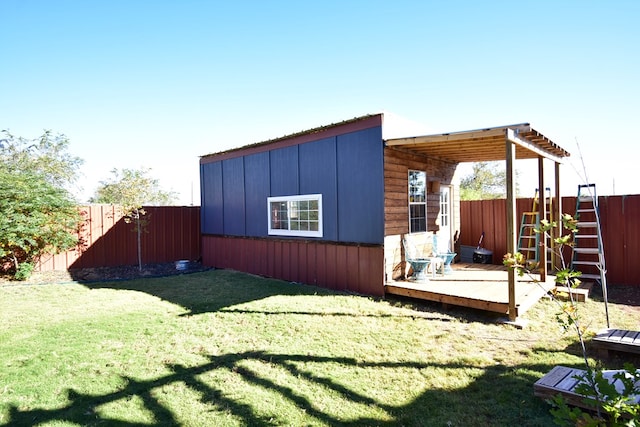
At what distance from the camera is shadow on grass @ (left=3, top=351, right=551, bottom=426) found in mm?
2602

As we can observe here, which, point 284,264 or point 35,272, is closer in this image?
point 284,264

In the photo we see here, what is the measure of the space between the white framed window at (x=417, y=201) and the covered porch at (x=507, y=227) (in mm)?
493

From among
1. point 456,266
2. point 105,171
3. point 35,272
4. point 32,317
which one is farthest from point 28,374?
point 105,171

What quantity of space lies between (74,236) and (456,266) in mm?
9777

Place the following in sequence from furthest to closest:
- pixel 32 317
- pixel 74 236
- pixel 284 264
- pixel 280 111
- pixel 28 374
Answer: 1. pixel 280 111
2. pixel 74 236
3. pixel 284 264
4. pixel 32 317
5. pixel 28 374

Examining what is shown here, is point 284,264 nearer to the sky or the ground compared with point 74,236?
nearer to the ground

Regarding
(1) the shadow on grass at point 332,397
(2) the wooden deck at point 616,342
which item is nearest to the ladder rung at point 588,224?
(2) the wooden deck at point 616,342

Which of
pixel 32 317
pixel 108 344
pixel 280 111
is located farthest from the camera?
pixel 280 111

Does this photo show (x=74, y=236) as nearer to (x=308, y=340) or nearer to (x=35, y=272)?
(x=35, y=272)

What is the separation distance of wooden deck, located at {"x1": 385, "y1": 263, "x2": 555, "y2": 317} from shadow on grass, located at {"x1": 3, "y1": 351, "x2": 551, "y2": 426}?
1.65m

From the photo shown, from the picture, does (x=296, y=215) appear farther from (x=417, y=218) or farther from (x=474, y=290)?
(x=474, y=290)

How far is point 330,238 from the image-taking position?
22.9 feet

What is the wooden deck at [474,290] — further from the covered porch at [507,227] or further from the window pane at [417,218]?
the window pane at [417,218]

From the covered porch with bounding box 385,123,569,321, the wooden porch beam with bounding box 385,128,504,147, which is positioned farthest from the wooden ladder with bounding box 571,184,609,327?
the wooden porch beam with bounding box 385,128,504,147
